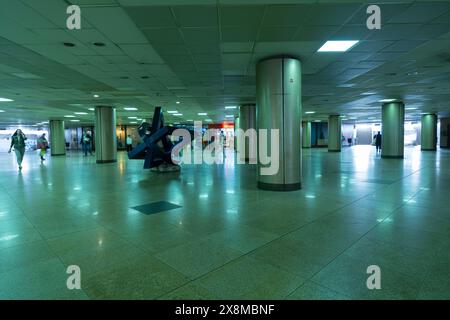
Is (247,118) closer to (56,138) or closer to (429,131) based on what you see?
(56,138)

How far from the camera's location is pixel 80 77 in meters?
8.80

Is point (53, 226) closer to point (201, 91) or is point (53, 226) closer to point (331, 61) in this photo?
point (331, 61)

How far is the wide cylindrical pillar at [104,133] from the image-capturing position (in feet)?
53.7

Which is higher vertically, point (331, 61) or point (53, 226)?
point (331, 61)

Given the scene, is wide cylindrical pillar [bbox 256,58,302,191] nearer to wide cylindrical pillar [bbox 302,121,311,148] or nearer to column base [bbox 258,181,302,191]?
column base [bbox 258,181,302,191]

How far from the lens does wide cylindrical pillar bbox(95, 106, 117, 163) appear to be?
53.7 ft

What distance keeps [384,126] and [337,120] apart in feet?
30.3

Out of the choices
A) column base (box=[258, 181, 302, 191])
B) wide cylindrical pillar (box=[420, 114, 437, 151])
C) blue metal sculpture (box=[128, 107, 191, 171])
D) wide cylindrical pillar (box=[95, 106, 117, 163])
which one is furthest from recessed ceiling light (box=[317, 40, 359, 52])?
wide cylindrical pillar (box=[420, 114, 437, 151])

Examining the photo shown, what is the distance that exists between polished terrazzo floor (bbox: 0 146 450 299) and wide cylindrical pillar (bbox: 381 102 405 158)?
12.1 meters

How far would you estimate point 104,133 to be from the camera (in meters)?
16.6

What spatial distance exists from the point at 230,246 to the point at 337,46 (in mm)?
5637

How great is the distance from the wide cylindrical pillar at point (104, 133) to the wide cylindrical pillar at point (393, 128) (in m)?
18.2

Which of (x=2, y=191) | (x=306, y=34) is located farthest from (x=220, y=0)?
(x=2, y=191)

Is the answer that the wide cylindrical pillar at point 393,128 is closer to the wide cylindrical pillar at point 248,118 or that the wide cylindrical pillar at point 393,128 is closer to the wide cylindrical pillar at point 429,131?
the wide cylindrical pillar at point 248,118
